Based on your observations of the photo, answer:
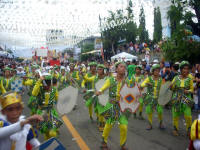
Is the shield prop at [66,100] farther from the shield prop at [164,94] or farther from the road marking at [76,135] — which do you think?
the shield prop at [164,94]

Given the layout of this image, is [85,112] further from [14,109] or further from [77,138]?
[14,109]

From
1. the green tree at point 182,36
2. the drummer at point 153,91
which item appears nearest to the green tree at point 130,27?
the green tree at point 182,36

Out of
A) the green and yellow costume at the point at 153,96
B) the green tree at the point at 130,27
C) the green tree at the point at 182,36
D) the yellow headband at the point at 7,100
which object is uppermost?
the green tree at the point at 130,27

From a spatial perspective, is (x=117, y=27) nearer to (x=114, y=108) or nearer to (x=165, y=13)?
(x=165, y=13)

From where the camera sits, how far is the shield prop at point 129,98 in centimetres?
445

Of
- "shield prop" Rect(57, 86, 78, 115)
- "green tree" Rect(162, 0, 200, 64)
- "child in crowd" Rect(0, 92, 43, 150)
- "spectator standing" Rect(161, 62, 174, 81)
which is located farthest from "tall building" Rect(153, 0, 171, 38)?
"child in crowd" Rect(0, 92, 43, 150)

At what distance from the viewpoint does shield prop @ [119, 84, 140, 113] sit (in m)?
4.45

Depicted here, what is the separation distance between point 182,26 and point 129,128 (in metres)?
5.70

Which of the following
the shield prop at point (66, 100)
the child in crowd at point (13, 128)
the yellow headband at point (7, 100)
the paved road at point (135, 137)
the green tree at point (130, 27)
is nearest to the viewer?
the child in crowd at point (13, 128)

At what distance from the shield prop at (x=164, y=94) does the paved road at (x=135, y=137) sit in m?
0.87

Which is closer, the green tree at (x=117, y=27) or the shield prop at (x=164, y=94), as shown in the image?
the shield prop at (x=164, y=94)

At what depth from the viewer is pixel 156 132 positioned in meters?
5.95

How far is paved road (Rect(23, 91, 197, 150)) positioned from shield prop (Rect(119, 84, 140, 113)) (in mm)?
1045

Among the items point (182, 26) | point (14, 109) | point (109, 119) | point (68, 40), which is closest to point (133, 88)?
point (109, 119)
